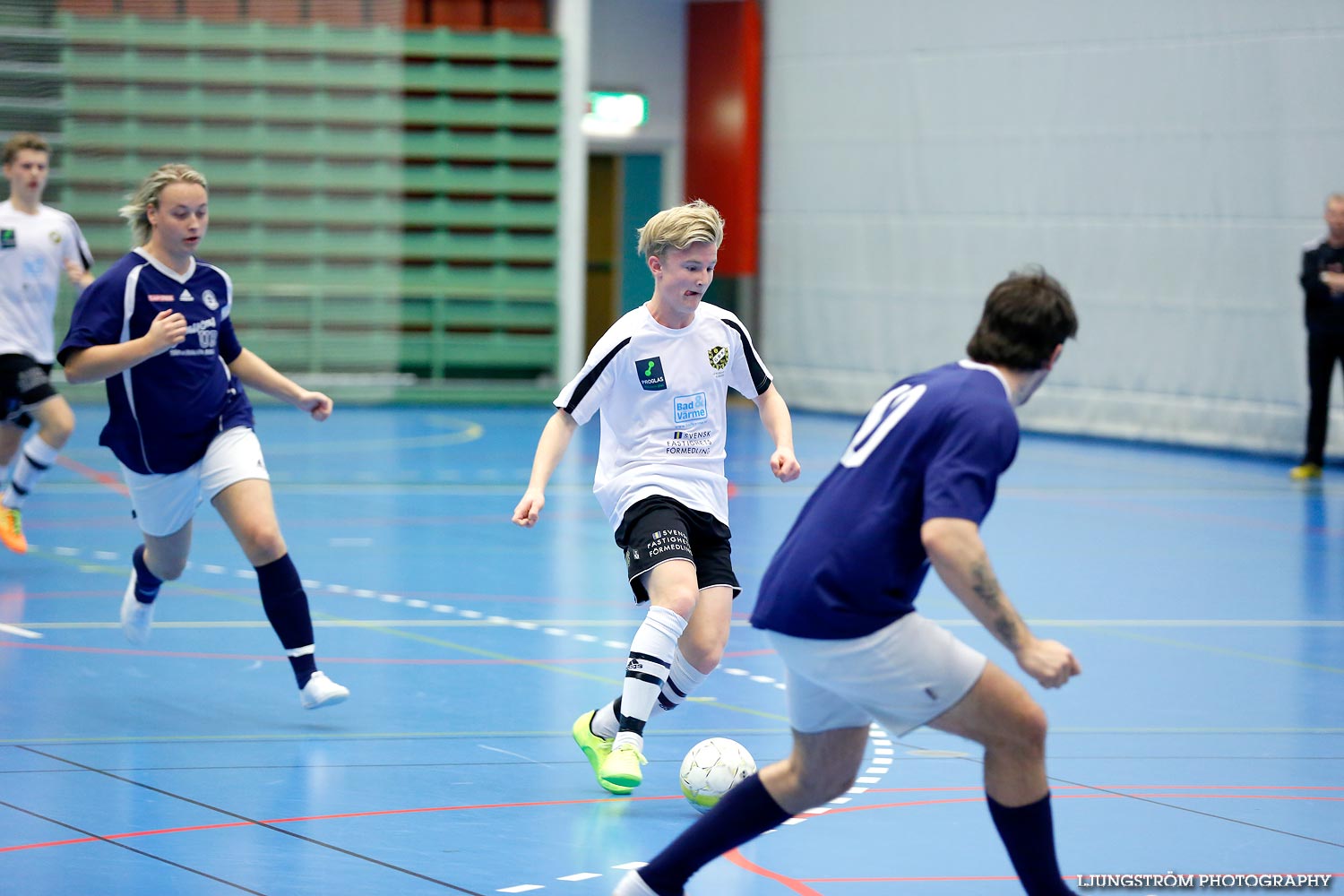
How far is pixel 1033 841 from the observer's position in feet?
11.5

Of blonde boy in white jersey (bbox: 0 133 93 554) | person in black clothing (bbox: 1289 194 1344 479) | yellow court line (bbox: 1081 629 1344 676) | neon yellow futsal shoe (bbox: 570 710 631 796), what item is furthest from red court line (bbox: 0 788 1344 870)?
person in black clothing (bbox: 1289 194 1344 479)

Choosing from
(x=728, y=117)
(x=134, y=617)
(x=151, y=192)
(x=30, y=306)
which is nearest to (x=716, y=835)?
(x=151, y=192)

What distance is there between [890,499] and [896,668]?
338 mm

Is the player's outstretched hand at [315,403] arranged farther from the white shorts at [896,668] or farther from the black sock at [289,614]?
the white shorts at [896,668]

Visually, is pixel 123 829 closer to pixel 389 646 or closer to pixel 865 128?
pixel 389 646

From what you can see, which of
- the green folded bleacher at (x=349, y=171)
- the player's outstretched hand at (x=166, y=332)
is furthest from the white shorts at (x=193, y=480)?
the green folded bleacher at (x=349, y=171)

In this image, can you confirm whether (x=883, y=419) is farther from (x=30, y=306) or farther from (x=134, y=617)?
(x=30, y=306)

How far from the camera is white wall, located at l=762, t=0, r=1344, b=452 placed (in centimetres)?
1454

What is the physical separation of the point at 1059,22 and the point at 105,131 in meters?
9.40

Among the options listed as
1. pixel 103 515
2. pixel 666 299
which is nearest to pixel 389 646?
pixel 666 299

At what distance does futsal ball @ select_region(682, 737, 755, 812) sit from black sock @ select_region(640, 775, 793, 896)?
1067mm

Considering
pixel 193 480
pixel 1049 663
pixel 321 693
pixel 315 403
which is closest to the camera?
pixel 1049 663

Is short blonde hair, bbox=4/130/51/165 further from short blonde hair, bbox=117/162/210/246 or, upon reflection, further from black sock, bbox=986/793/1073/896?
black sock, bbox=986/793/1073/896

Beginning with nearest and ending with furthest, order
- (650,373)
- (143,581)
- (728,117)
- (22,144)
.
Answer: (650,373) → (143,581) → (22,144) → (728,117)
